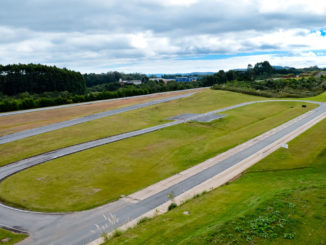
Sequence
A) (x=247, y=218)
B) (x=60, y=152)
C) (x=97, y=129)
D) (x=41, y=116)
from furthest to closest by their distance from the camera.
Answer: (x=41, y=116) < (x=97, y=129) < (x=60, y=152) < (x=247, y=218)

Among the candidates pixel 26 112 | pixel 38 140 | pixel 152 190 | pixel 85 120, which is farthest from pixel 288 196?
pixel 26 112

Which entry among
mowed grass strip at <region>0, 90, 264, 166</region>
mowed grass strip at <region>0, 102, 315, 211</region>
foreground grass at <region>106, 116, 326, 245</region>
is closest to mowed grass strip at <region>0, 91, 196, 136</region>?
mowed grass strip at <region>0, 90, 264, 166</region>

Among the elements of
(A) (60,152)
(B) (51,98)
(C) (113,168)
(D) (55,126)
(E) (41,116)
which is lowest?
(C) (113,168)

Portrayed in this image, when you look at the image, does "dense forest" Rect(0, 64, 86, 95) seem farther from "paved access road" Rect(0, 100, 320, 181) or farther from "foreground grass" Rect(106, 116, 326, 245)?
"foreground grass" Rect(106, 116, 326, 245)

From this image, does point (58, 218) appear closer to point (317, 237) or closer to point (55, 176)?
point (55, 176)

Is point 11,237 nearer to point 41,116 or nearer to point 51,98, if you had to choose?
point 41,116

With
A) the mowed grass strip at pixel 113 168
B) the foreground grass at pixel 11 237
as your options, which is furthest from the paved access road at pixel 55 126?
the foreground grass at pixel 11 237

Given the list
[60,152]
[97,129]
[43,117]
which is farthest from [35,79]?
[60,152]
